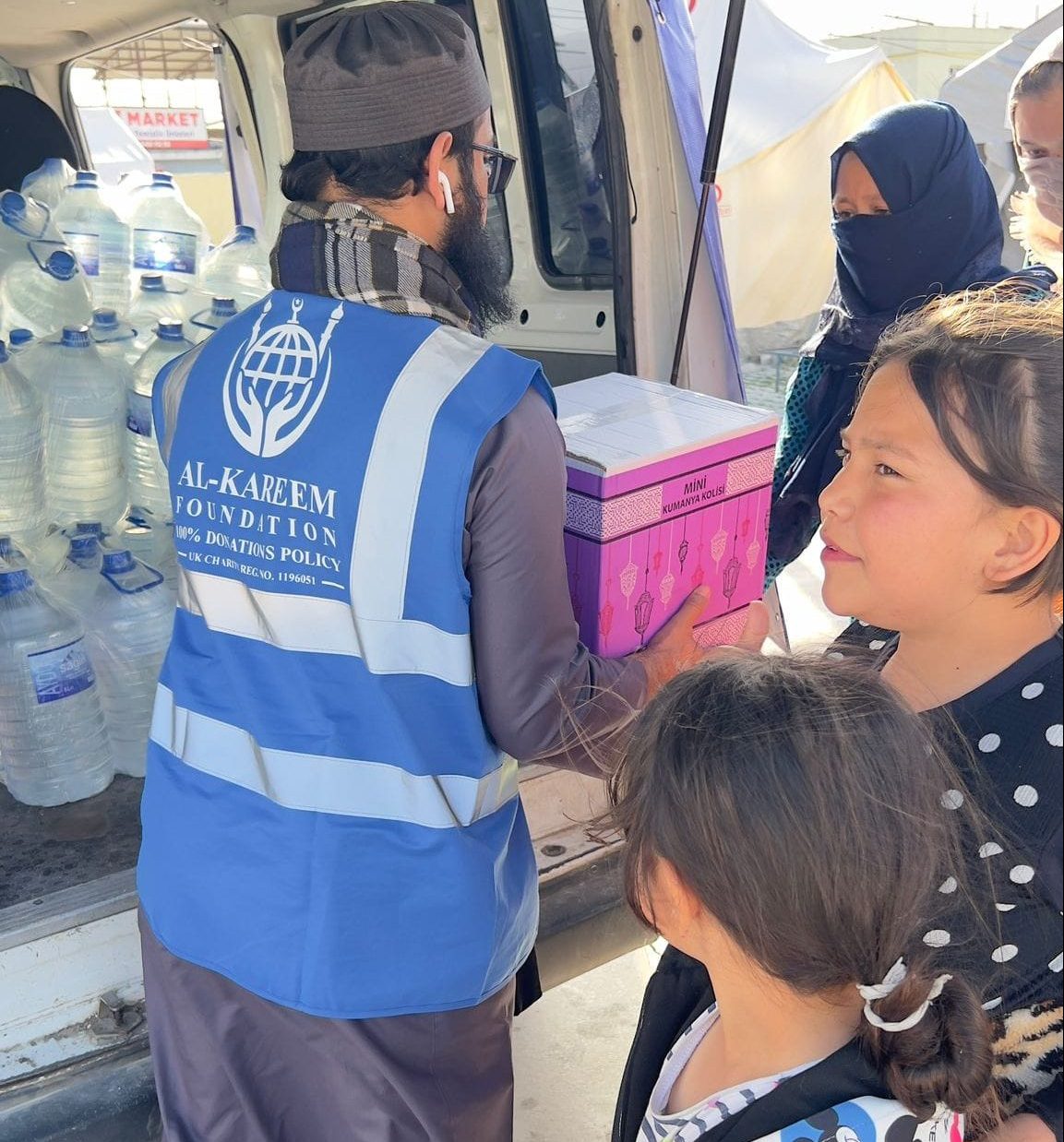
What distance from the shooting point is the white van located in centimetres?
189

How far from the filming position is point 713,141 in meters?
2.33

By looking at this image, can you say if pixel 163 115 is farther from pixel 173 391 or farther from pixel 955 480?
pixel 955 480

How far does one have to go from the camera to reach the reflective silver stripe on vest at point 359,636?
4.72ft

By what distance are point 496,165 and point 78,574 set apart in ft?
4.74

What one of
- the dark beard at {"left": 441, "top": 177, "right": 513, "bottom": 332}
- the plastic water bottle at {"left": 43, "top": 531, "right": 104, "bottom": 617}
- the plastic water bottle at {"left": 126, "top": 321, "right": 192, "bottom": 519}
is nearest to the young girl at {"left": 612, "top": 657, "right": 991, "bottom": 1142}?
the dark beard at {"left": 441, "top": 177, "right": 513, "bottom": 332}

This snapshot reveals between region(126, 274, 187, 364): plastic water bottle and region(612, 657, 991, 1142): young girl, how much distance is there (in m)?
2.37

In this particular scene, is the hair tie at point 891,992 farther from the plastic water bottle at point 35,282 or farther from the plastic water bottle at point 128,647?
the plastic water bottle at point 35,282

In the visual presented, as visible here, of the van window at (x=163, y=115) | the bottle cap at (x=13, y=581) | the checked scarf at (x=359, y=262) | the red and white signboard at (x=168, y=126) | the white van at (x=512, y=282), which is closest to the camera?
the checked scarf at (x=359, y=262)

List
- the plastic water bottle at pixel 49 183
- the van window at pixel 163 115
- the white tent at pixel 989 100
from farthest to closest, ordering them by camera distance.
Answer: the white tent at pixel 989 100 → the van window at pixel 163 115 → the plastic water bottle at pixel 49 183

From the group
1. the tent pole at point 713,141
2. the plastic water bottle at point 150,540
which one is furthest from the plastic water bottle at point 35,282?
the tent pole at point 713,141

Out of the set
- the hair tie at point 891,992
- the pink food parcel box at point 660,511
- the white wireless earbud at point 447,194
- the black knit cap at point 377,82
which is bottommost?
the hair tie at point 891,992

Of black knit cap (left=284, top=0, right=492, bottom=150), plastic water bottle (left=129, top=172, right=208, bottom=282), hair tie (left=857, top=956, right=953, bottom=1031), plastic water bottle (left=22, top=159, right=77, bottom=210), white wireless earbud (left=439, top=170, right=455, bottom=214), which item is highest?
black knit cap (left=284, top=0, right=492, bottom=150)

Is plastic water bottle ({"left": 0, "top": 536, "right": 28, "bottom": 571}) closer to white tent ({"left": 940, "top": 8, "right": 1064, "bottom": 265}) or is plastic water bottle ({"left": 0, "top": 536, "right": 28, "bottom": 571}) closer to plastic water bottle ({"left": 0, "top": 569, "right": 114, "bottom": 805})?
plastic water bottle ({"left": 0, "top": 569, "right": 114, "bottom": 805})

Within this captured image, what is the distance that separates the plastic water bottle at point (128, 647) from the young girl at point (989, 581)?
167 cm
